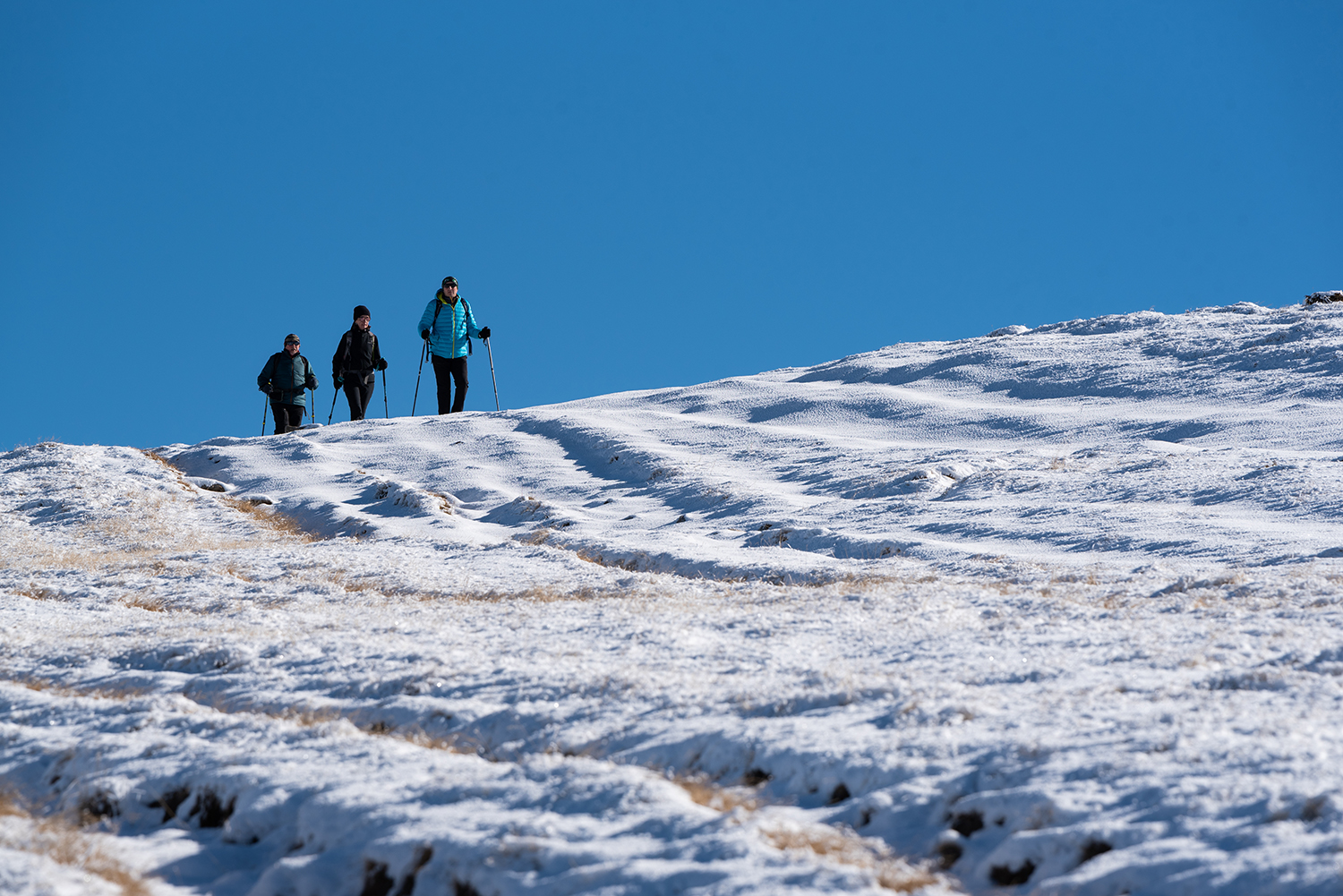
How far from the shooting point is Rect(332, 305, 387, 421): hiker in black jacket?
17.0 metres

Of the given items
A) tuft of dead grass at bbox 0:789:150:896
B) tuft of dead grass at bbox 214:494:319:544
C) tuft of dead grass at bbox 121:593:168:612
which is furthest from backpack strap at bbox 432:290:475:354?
tuft of dead grass at bbox 0:789:150:896

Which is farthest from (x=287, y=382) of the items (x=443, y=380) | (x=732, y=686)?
(x=732, y=686)

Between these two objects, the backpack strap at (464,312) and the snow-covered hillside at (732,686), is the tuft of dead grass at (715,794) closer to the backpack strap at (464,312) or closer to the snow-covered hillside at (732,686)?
the snow-covered hillside at (732,686)

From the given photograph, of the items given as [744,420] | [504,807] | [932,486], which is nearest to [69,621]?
[504,807]

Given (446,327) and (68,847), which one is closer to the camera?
(68,847)

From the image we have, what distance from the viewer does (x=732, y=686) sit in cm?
393

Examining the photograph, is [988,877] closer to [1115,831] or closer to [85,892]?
[1115,831]

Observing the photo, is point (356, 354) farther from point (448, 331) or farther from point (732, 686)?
point (732, 686)

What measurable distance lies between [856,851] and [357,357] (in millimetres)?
15609

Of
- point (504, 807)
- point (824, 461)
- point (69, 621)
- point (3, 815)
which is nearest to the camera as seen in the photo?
point (504, 807)

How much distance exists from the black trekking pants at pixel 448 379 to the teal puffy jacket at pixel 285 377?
220cm

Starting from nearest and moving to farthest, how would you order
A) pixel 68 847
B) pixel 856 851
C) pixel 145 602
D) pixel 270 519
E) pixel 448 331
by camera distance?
pixel 856 851, pixel 68 847, pixel 145 602, pixel 270 519, pixel 448 331

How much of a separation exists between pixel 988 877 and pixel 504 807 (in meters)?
1.36

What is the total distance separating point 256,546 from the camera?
9.45m
